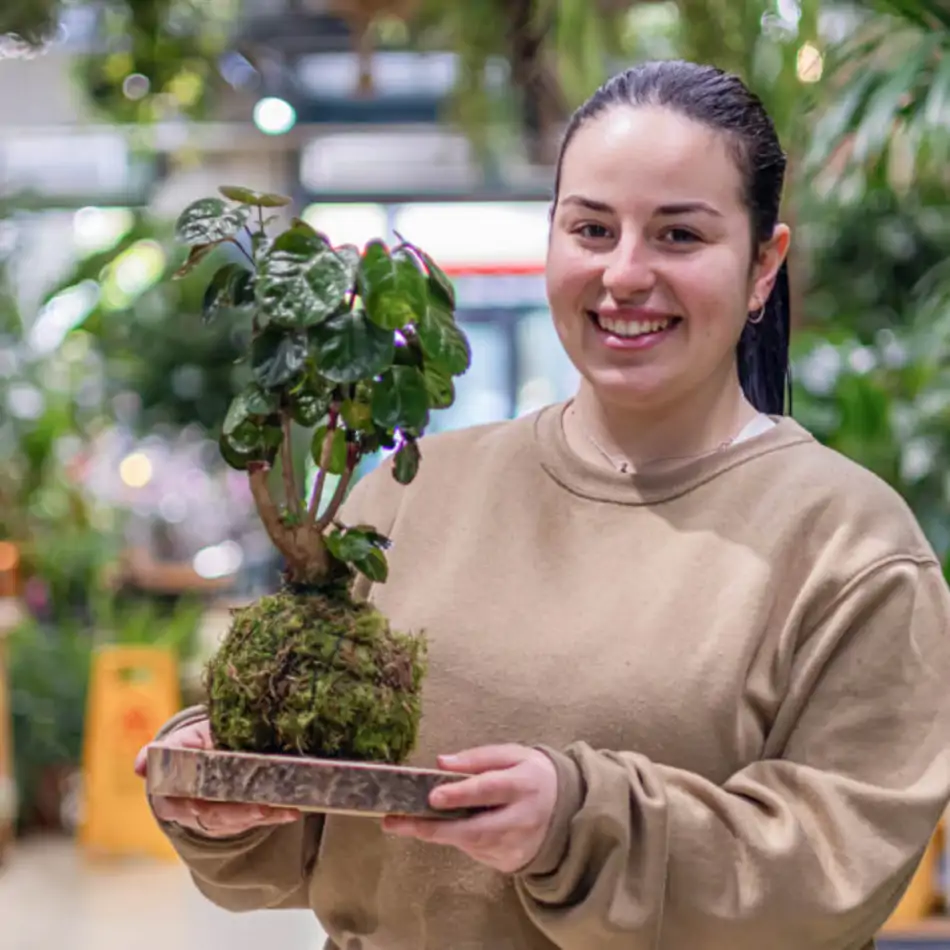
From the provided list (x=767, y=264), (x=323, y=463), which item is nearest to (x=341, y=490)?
(x=323, y=463)

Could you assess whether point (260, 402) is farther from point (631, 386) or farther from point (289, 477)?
point (631, 386)

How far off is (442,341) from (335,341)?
107mm

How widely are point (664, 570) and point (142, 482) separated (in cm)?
679

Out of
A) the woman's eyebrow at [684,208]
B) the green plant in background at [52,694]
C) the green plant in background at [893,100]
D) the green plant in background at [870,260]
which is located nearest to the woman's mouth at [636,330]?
the woman's eyebrow at [684,208]

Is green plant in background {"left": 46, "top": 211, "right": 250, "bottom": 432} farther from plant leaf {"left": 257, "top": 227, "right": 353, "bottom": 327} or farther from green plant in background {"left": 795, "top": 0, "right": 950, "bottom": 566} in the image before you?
plant leaf {"left": 257, "top": 227, "right": 353, "bottom": 327}

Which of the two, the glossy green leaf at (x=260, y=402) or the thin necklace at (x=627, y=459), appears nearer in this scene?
the glossy green leaf at (x=260, y=402)

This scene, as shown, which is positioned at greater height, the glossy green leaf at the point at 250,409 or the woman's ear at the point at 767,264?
the woman's ear at the point at 767,264

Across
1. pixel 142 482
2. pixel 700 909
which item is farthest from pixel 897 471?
pixel 142 482

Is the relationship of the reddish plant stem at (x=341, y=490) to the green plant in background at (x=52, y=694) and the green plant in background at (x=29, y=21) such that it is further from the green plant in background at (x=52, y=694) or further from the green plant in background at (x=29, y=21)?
the green plant in background at (x=52, y=694)

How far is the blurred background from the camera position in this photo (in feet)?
13.6

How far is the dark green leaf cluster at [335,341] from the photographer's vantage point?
1.45m

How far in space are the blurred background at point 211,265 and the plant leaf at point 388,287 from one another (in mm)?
1373

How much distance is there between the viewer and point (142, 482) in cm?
810

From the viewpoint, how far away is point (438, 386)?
1.53 meters
